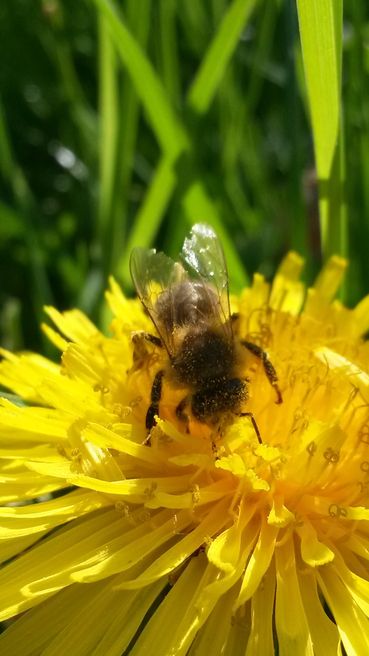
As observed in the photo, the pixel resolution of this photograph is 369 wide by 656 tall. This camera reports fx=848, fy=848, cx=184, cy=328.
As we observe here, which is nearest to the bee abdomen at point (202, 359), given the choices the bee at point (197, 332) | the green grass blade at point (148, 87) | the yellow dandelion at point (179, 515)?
the bee at point (197, 332)

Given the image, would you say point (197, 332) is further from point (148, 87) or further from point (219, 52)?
point (219, 52)

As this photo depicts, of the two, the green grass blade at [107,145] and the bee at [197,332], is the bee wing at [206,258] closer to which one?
the bee at [197,332]

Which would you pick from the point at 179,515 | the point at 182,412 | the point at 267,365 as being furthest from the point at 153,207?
the point at 179,515

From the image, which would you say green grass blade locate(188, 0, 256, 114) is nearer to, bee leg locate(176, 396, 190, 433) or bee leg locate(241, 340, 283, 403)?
bee leg locate(241, 340, 283, 403)

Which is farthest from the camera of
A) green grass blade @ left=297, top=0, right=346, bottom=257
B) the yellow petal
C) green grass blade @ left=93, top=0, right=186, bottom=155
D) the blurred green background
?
the blurred green background

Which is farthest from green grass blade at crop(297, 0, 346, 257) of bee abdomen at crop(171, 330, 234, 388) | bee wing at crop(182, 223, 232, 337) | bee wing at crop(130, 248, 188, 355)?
bee abdomen at crop(171, 330, 234, 388)

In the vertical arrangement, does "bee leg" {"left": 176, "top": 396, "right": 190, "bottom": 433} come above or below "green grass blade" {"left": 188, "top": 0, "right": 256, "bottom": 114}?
below
